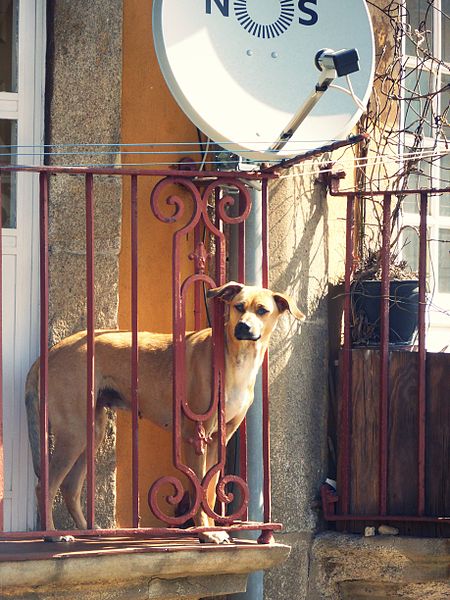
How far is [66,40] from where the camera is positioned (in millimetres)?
6309

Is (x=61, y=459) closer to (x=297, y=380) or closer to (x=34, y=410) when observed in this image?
(x=34, y=410)

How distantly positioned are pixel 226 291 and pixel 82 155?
1161 millimetres

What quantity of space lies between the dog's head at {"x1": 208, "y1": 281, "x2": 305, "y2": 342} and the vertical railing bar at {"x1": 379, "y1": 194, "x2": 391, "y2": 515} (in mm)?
887

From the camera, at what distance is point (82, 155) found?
6.29 metres

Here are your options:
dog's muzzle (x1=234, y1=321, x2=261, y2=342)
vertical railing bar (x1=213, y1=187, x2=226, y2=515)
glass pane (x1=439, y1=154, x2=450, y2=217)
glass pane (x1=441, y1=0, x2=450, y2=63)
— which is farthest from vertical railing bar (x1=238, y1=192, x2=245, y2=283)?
glass pane (x1=441, y1=0, x2=450, y2=63)

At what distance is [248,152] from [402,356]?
139 centimetres

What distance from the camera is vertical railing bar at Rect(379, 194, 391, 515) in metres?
6.44

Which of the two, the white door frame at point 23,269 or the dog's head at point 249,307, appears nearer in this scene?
the dog's head at point 249,307

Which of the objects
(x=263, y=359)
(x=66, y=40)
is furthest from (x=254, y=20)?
(x=263, y=359)

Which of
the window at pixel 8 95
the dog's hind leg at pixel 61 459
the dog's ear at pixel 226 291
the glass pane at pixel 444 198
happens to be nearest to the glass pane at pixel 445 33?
the glass pane at pixel 444 198

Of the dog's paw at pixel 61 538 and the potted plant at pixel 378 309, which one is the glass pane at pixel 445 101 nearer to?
the potted plant at pixel 378 309

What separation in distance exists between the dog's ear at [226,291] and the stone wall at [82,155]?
0.82m

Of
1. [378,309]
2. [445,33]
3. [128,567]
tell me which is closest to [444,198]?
[445,33]

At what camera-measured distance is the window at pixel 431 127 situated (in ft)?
24.9
